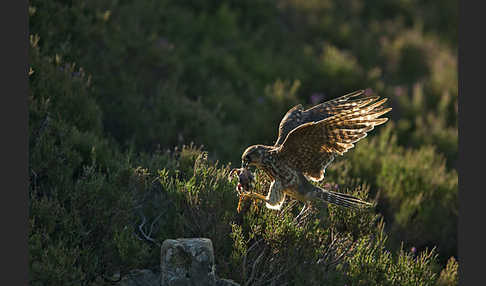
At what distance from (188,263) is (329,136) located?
1395 millimetres

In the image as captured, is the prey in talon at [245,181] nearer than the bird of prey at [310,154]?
No

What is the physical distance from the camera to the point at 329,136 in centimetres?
448

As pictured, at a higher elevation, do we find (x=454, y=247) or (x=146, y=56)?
(x=146, y=56)

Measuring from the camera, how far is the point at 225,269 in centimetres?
467

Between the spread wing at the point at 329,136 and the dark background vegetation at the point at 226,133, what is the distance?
21.3 inches

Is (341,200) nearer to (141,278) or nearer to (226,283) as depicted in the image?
(226,283)

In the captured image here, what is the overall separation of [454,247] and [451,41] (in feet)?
24.4

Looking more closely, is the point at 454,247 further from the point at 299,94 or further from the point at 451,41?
the point at 451,41

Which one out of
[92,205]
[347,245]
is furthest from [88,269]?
[347,245]

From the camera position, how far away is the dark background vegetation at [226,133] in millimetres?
4785

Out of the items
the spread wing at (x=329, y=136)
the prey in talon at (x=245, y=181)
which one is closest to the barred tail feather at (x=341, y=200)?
the spread wing at (x=329, y=136)

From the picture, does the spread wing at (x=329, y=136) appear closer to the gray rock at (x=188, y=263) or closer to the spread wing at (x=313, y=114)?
the spread wing at (x=313, y=114)

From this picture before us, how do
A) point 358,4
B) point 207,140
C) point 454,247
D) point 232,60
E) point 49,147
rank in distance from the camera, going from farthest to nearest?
point 358,4 → point 232,60 → point 207,140 → point 454,247 → point 49,147

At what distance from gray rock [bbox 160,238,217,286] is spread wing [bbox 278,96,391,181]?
3.09 feet
